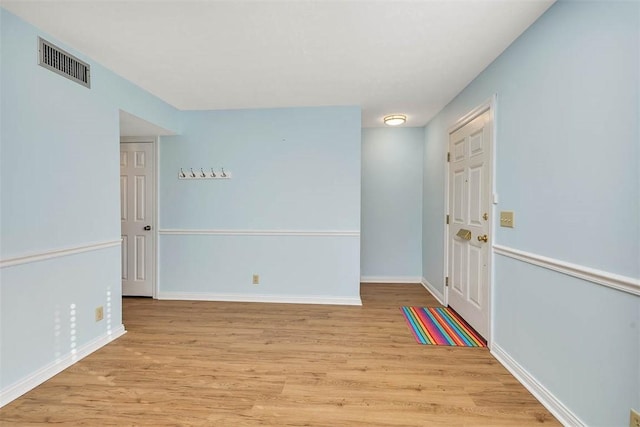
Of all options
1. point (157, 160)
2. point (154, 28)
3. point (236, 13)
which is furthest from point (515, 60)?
point (157, 160)

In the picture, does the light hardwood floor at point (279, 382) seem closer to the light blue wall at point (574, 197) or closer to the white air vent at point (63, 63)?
the light blue wall at point (574, 197)

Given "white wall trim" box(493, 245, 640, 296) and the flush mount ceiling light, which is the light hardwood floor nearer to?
"white wall trim" box(493, 245, 640, 296)

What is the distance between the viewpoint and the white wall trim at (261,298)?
368 centimetres

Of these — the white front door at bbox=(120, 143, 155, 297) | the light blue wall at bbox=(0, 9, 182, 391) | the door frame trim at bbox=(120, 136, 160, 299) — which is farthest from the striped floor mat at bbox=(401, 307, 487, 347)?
the white front door at bbox=(120, 143, 155, 297)

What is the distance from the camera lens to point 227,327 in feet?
9.76

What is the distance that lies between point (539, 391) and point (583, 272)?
88cm

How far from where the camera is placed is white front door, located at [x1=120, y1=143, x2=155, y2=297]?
384cm

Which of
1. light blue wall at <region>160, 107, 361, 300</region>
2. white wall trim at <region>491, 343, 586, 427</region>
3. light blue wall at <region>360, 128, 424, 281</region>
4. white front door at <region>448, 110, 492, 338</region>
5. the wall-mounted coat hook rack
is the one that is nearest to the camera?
white wall trim at <region>491, 343, 586, 427</region>

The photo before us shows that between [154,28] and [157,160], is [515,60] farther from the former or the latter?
[157,160]

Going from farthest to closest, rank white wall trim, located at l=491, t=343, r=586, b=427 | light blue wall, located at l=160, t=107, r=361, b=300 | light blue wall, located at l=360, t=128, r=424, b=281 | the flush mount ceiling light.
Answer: light blue wall, located at l=360, t=128, r=424, b=281
the flush mount ceiling light
light blue wall, located at l=160, t=107, r=361, b=300
white wall trim, located at l=491, t=343, r=586, b=427

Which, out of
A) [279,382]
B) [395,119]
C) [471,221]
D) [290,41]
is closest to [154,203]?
[290,41]

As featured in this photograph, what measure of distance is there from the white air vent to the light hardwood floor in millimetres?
2160

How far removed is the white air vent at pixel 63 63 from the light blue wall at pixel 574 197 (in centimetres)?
324

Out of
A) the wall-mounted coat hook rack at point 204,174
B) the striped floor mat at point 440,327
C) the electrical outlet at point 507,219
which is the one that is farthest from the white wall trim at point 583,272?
the wall-mounted coat hook rack at point 204,174
